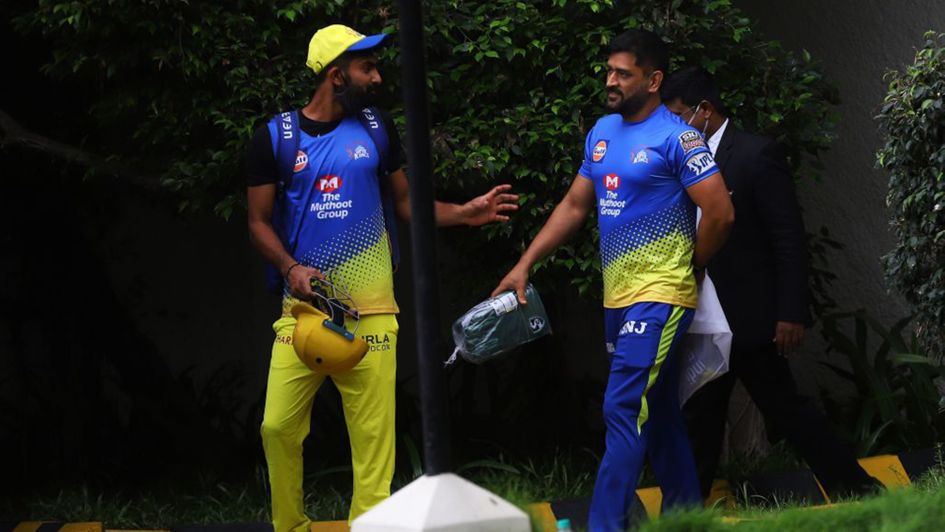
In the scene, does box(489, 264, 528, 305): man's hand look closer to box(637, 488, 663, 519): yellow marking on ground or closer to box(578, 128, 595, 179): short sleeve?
box(578, 128, 595, 179): short sleeve

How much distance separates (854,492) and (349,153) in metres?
2.34

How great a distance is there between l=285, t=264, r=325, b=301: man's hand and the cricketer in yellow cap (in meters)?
0.01

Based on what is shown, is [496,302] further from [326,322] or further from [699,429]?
[699,429]

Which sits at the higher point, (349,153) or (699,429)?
(349,153)

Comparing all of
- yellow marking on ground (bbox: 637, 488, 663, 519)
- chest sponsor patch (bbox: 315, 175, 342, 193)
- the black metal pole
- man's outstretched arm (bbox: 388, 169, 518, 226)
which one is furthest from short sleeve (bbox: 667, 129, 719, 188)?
yellow marking on ground (bbox: 637, 488, 663, 519)

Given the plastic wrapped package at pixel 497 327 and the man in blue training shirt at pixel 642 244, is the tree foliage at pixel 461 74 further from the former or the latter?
the plastic wrapped package at pixel 497 327

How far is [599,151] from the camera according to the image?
18.9 feet

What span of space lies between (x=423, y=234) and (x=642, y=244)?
1.61 m

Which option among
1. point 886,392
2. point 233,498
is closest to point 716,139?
point 886,392

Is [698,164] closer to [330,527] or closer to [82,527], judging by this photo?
[330,527]

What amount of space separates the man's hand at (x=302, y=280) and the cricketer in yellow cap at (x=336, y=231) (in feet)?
0.05

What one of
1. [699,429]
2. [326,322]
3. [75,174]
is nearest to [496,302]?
[326,322]

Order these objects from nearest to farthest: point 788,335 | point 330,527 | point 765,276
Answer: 1. point 788,335
2. point 765,276
3. point 330,527

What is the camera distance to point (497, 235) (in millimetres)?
7242
